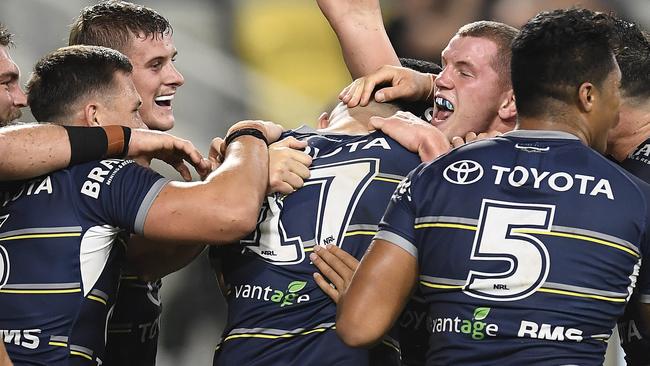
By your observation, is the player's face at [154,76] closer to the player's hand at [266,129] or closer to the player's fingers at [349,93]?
the player's hand at [266,129]

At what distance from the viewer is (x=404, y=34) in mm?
6887

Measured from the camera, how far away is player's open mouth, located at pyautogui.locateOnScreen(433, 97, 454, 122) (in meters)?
3.69

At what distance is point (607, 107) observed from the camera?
2.78 meters

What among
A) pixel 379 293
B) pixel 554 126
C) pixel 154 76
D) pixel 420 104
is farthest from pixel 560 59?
pixel 154 76

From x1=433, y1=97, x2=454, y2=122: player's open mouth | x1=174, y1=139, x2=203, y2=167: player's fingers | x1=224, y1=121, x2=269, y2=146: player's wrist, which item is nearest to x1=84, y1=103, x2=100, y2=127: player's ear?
x1=174, y1=139, x2=203, y2=167: player's fingers

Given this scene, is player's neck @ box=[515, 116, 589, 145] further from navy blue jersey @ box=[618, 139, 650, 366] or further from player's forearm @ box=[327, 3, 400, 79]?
player's forearm @ box=[327, 3, 400, 79]

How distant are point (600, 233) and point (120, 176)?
4.67 ft

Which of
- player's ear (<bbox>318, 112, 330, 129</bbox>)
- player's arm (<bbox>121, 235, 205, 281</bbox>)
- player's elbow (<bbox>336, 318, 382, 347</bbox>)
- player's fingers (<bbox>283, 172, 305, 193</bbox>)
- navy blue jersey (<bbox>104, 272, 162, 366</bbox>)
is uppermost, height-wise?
player's fingers (<bbox>283, 172, 305, 193</bbox>)

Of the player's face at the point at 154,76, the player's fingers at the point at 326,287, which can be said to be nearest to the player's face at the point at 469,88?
the player's fingers at the point at 326,287

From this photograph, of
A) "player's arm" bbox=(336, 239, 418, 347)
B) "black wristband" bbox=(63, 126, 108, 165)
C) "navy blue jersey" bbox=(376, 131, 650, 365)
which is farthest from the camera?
"black wristband" bbox=(63, 126, 108, 165)

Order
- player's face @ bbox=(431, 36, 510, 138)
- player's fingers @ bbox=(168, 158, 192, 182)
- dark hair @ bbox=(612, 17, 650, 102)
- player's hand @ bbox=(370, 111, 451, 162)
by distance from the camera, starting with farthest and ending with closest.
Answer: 1. player's face @ bbox=(431, 36, 510, 138)
2. dark hair @ bbox=(612, 17, 650, 102)
3. player's fingers @ bbox=(168, 158, 192, 182)
4. player's hand @ bbox=(370, 111, 451, 162)

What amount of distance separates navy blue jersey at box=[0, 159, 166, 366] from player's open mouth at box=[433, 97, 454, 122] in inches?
47.1

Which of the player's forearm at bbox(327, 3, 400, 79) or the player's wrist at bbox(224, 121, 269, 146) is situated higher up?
the player's forearm at bbox(327, 3, 400, 79)

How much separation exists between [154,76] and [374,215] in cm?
153
